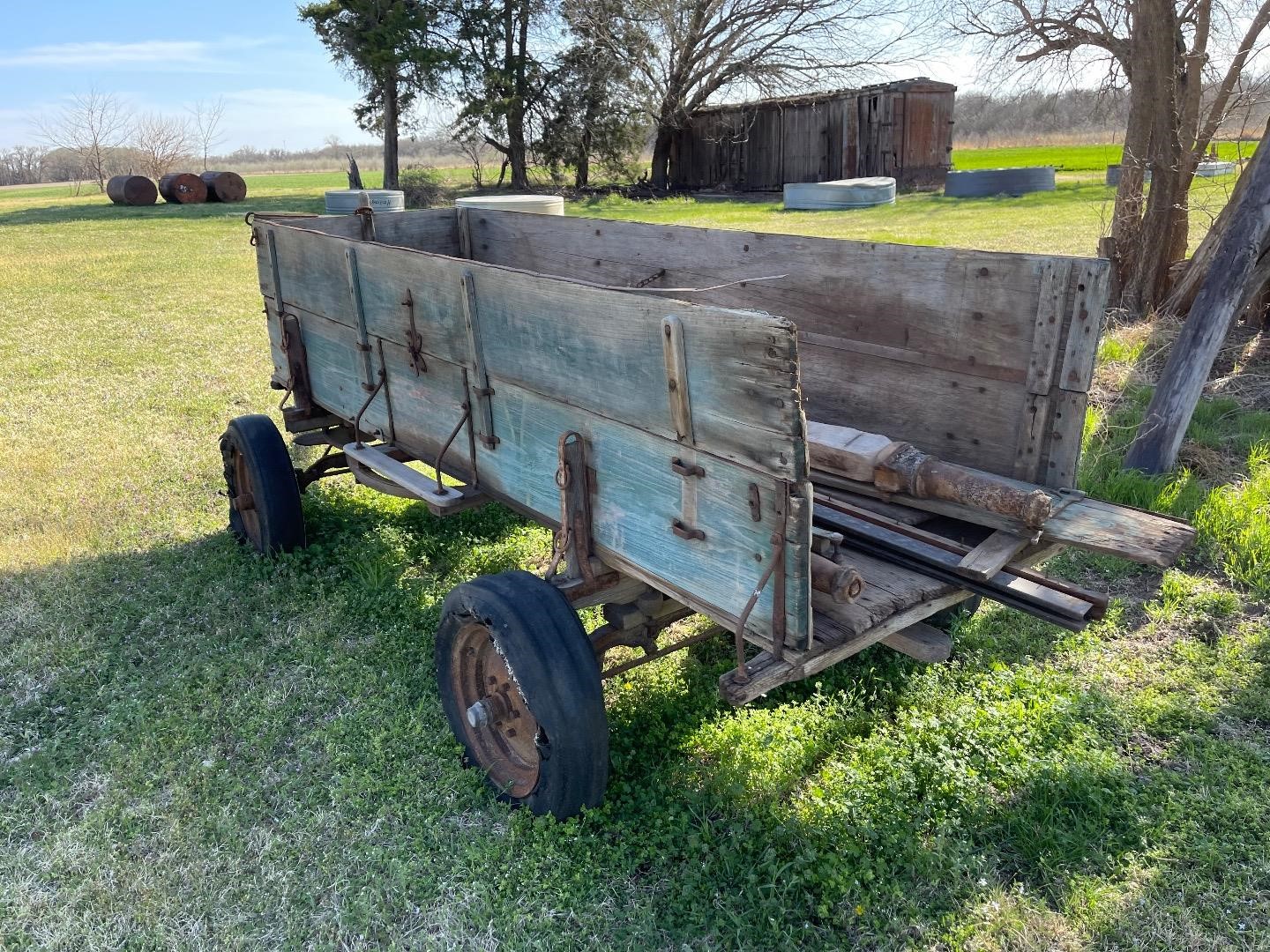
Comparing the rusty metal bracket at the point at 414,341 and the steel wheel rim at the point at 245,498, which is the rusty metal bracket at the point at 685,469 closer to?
the rusty metal bracket at the point at 414,341

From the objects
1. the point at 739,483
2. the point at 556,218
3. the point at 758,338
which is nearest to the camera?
the point at 758,338

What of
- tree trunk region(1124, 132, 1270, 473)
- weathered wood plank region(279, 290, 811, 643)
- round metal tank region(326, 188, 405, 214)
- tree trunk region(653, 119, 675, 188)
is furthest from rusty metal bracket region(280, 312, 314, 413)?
tree trunk region(653, 119, 675, 188)

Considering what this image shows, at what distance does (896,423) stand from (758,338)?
1.53 metres

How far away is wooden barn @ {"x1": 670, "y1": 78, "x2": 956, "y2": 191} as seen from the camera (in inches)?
1029

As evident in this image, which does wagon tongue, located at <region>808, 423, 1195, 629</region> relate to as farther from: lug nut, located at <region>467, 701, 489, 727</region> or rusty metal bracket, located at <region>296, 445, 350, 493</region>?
rusty metal bracket, located at <region>296, 445, 350, 493</region>

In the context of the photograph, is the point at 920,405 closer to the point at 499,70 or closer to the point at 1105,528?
the point at 1105,528

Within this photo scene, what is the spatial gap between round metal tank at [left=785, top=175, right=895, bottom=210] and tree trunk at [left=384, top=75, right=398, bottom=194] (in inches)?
526

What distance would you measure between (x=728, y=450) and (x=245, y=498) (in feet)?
10.8

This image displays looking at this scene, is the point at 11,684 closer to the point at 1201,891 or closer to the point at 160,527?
the point at 160,527

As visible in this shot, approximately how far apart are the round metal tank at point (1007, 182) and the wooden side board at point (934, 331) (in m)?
21.5

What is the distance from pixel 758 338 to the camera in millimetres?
2029

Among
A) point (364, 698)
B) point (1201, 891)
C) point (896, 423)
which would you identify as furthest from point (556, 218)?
point (1201, 891)

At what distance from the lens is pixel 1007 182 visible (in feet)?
75.2

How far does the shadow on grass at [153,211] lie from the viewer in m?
25.7
